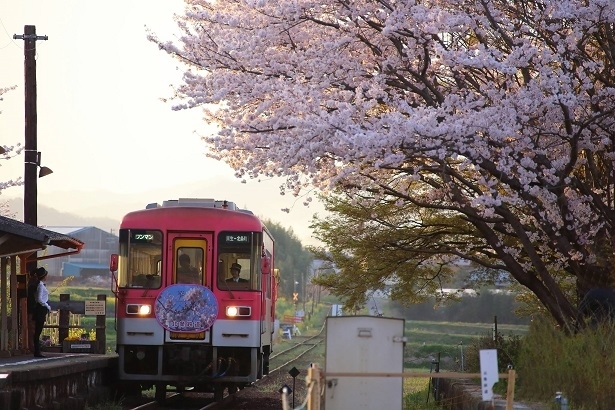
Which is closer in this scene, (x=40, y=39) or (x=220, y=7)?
(x=220, y=7)

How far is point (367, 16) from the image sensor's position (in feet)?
65.8

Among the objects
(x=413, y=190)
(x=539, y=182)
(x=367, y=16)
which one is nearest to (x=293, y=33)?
(x=367, y=16)

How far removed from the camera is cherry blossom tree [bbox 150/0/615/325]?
17.9m

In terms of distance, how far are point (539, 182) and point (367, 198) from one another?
6963 millimetres

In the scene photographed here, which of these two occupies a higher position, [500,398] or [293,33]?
[293,33]

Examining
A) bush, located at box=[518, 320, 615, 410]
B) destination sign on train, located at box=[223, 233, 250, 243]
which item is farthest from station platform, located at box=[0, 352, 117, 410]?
bush, located at box=[518, 320, 615, 410]

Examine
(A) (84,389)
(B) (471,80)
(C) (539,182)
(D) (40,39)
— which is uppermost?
(D) (40,39)

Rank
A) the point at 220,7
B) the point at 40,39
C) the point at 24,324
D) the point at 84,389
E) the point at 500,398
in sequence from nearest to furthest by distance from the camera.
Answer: the point at 500,398
the point at 84,389
the point at 24,324
the point at 220,7
the point at 40,39

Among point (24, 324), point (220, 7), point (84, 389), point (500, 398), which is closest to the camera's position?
point (500, 398)

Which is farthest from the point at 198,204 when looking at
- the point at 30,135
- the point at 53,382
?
the point at 30,135

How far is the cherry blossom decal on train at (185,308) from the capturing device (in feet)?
60.3

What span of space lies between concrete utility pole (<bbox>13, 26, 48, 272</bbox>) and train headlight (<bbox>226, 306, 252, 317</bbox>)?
801cm

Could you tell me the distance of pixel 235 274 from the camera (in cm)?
1866

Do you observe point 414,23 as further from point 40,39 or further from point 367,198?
point 40,39
